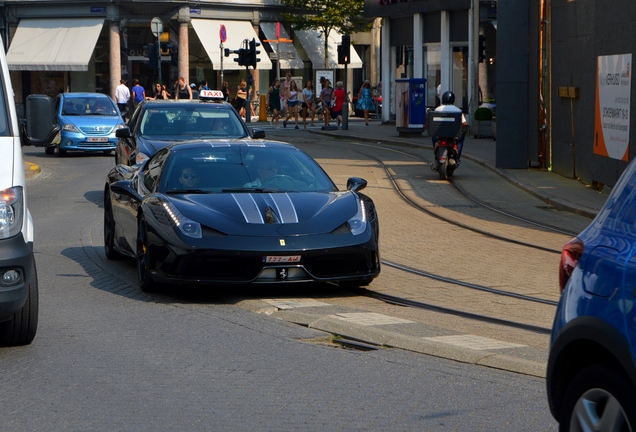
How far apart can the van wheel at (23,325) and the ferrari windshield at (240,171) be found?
8.79 feet

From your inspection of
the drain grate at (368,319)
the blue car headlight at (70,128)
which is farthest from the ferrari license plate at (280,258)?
the blue car headlight at (70,128)

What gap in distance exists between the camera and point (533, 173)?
20312 mm

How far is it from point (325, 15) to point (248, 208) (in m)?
43.5

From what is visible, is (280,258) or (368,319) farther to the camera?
(280,258)

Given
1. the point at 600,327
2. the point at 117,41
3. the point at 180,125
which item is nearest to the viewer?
the point at 600,327

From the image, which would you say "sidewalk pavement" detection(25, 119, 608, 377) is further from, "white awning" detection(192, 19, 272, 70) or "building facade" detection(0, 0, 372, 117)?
"white awning" detection(192, 19, 272, 70)

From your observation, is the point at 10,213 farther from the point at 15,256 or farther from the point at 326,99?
the point at 326,99

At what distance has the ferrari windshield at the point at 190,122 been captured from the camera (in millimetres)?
15156

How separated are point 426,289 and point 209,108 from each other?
23.3ft

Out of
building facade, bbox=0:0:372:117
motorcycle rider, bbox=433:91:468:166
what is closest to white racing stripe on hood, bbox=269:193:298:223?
motorcycle rider, bbox=433:91:468:166

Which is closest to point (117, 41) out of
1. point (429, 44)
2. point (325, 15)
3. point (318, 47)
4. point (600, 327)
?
point (325, 15)

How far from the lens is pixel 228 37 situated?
50.0m

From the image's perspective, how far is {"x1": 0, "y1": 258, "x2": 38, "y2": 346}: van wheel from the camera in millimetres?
6805

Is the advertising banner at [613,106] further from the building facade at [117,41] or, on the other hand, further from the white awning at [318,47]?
the white awning at [318,47]
